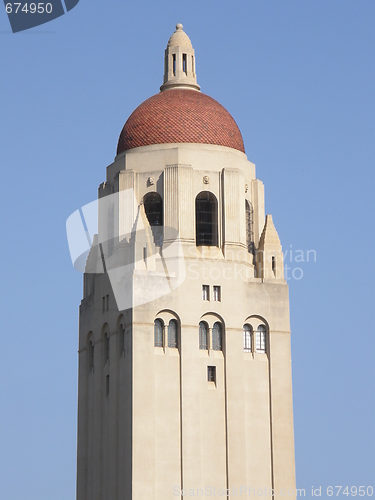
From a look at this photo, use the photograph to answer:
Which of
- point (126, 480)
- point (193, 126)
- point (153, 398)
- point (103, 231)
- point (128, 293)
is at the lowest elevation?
point (126, 480)

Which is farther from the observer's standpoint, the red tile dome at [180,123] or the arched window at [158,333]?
the red tile dome at [180,123]

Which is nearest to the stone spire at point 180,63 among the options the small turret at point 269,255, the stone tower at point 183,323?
the stone tower at point 183,323

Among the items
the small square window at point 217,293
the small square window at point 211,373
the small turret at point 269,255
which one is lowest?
the small square window at point 211,373

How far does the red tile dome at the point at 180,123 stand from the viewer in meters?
74.0

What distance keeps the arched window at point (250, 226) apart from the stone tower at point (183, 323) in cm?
9

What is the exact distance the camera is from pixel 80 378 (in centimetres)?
7575

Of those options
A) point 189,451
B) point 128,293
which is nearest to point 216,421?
point 189,451

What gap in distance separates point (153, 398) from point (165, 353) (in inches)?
101

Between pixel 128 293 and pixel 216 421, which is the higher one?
pixel 128 293

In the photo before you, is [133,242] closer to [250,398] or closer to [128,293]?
[128,293]

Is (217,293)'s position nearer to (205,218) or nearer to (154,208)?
(205,218)

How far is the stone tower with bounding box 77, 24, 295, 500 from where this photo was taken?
6831 centimetres

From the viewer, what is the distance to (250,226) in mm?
75188

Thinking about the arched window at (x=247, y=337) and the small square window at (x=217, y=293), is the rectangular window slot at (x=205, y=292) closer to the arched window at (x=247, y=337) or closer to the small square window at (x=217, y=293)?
the small square window at (x=217, y=293)
